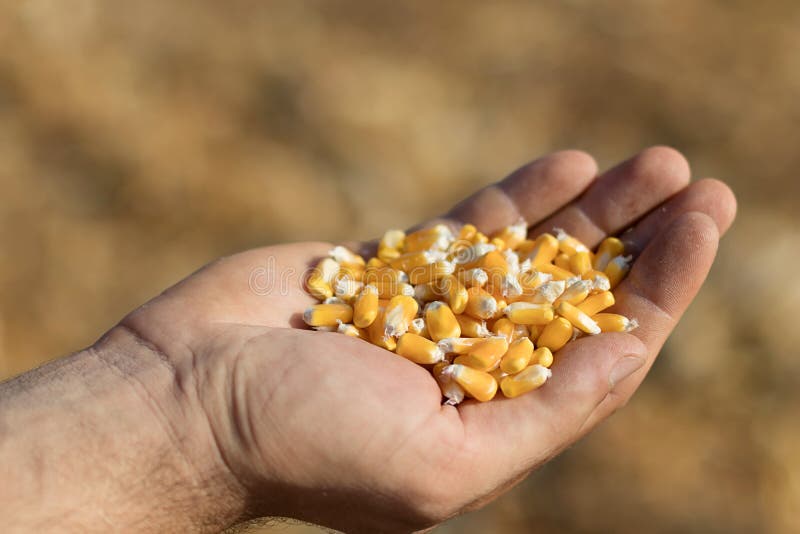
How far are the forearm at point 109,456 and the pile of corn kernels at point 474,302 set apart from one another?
1.74 ft

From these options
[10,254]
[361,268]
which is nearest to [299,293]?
[361,268]

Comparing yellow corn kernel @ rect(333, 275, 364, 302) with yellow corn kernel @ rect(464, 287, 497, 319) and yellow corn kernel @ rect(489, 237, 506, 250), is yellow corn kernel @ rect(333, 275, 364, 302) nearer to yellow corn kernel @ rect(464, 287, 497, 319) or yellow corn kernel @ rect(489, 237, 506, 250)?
yellow corn kernel @ rect(464, 287, 497, 319)

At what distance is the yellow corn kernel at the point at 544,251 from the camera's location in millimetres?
2424

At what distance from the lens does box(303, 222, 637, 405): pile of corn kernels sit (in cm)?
197

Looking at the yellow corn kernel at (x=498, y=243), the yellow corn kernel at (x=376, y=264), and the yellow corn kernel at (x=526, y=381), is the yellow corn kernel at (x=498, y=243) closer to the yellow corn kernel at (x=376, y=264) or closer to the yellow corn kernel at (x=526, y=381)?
the yellow corn kernel at (x=376, y=264)

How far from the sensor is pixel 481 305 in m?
2.16

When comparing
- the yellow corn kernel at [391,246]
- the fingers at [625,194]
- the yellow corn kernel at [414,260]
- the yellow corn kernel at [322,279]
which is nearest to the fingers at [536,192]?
the fingers at [625,194]

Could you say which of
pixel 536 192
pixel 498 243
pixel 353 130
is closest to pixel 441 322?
pixel 498 243

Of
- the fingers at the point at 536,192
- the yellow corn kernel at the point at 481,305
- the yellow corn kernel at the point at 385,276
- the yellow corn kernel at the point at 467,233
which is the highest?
the fingers at the point at 536,192

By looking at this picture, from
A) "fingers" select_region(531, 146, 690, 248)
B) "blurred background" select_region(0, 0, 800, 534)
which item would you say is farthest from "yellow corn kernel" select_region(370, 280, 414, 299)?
"blurred background" select_region(0, 0, 800, 534)

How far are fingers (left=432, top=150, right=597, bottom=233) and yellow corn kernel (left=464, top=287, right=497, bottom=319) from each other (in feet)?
2.04

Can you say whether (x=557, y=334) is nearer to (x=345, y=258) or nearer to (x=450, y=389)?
(x=450, y=389)

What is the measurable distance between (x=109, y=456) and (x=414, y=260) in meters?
1.11

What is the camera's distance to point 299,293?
232cm
